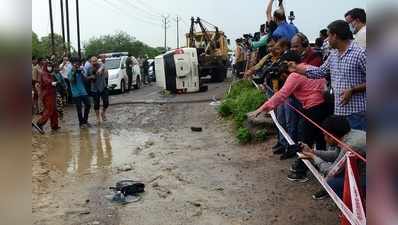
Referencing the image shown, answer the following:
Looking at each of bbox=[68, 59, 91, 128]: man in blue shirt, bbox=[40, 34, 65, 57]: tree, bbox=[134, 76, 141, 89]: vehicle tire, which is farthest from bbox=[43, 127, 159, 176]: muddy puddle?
bbox=[134, 76, 141, 89]: vehicle tire

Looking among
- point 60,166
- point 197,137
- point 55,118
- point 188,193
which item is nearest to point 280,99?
Answer: point 188,193

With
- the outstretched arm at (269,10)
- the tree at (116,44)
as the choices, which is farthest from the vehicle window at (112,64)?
the tree at (116,44)

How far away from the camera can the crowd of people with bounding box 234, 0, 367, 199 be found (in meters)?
3.90

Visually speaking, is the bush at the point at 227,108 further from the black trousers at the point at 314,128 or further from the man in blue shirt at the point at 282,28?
the black trousers at the point at 314,128

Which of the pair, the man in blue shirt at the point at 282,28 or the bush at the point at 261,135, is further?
the bush at the point at 261,135

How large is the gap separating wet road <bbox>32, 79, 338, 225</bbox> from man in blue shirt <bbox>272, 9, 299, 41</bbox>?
5.96 ft

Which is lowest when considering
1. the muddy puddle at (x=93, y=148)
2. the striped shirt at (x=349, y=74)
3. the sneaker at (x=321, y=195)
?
the muddy puddle at (x=93, y=148)

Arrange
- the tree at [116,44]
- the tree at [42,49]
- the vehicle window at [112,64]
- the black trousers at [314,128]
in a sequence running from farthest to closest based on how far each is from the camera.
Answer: the tree at [116,44], the vehicle window at [112,64], the black trousers at [314,128], the tree at [42,49]

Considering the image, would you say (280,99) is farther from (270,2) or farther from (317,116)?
(270,2)

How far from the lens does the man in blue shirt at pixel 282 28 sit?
7.17 metres

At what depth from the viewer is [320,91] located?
5.76 metres

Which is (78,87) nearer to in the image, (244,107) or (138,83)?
(244,107)

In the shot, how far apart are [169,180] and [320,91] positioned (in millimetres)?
2322

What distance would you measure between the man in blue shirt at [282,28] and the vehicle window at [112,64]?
15721 mm
